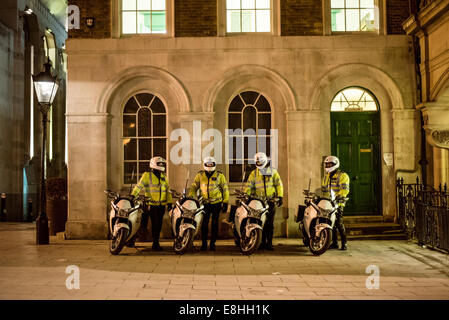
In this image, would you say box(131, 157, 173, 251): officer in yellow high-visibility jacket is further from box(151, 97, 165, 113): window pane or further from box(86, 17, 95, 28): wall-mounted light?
box(86, 17, 95, 28): wall-mounted light

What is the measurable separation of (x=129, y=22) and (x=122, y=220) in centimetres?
546

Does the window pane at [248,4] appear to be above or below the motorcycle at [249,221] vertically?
above

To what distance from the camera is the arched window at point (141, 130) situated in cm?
1255

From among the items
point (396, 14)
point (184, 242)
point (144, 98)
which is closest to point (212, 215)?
point (184, 242)

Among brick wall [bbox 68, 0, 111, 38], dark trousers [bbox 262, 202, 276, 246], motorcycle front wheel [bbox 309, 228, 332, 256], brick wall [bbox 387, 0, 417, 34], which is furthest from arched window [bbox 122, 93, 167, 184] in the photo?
brick wall [bbox 387, 0, 417, 34]

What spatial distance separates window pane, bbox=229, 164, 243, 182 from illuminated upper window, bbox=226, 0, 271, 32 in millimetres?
3419

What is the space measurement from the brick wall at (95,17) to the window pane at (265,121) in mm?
4300

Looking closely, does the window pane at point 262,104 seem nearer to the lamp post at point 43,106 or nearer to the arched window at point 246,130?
the arched window at point 246,130

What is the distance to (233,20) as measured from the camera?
40.9ft

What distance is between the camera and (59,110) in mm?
25656

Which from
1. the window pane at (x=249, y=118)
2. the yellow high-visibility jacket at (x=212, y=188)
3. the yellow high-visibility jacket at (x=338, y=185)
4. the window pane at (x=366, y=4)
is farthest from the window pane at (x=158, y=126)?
the window pane at (x=366, y=4)

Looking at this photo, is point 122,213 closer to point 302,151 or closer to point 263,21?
point 302,151

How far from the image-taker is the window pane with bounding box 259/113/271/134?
12555 mm
